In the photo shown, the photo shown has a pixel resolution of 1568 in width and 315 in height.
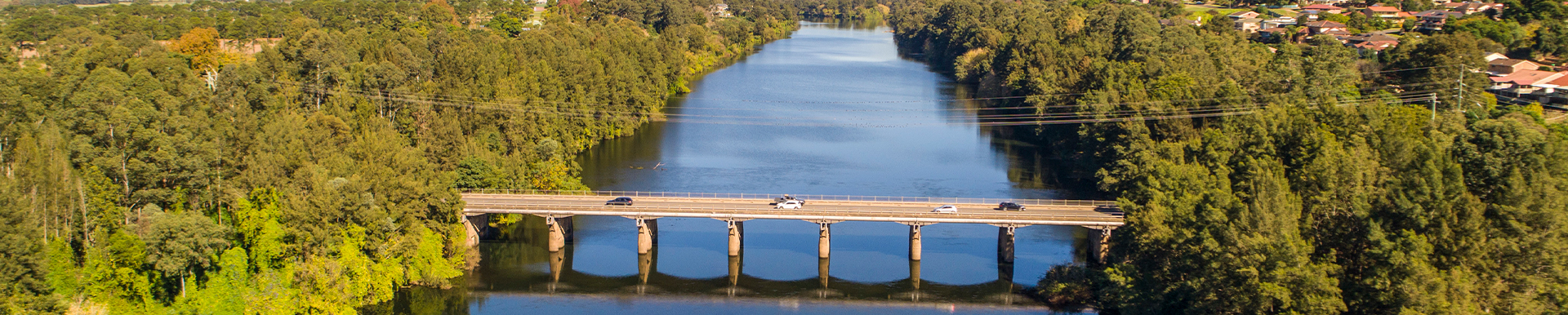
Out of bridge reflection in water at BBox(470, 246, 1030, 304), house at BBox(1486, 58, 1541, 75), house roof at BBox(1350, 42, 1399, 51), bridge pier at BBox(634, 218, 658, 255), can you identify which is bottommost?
bridge reflection in water at BBox(470, 246, 1030, 304)

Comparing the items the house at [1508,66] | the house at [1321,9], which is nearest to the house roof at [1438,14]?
the house at [1321,9]

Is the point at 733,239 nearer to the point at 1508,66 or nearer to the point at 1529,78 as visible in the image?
the point at 1529,78

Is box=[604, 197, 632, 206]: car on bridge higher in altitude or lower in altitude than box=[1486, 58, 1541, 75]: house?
lower

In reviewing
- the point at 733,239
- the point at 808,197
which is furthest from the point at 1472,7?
the point at 733,239

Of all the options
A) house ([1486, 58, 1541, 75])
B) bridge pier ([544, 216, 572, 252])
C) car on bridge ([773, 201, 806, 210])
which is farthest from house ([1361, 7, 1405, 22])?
bridge pier ([544, 216, 572, 252])

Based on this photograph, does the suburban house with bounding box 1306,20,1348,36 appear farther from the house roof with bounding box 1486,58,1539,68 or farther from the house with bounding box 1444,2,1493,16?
the house roof with bounding box 1486,58,1539,68

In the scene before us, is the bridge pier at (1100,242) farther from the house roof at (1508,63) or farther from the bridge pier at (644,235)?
the house roof at (1508,63)
